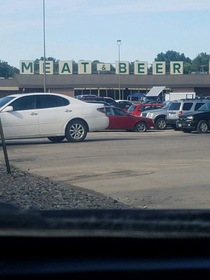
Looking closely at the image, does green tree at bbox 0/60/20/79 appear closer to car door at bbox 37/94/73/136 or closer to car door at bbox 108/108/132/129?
car door at bbox 108/108/132/129

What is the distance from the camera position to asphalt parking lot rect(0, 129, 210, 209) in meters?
11.8

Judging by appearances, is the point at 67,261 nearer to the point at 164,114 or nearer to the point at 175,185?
the point at 175,185

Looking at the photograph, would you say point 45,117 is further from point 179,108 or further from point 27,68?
point 27,68

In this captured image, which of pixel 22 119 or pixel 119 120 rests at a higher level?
pixel 22 119

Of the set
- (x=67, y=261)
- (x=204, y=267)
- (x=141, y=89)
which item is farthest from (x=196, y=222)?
(x=141, y=89)

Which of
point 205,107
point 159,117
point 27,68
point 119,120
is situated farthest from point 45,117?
point 27,68

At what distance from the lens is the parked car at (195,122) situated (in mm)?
31812

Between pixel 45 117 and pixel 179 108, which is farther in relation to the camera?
pixel 179 108

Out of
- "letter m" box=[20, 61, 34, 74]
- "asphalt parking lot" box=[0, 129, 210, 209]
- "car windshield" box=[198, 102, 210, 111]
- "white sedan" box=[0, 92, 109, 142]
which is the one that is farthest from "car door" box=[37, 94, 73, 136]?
"letter m" box=[20, 61, 34, 74]

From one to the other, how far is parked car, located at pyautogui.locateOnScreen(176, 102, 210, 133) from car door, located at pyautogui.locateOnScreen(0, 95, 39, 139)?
10.9 m

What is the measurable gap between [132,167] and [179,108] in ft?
68.4

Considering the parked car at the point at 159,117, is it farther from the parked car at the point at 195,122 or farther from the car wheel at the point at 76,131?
the car wheel at the point at 76,131

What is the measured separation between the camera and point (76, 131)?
22875 mm

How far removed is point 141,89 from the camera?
80562 millimetres
